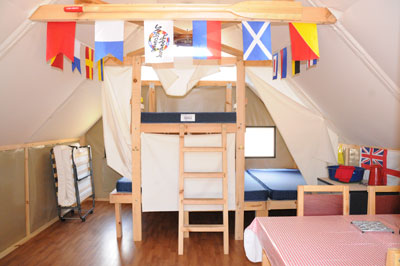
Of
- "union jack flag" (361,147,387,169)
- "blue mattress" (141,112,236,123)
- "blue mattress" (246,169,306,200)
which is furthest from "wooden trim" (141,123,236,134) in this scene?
"union jack flag" (361,147,387,169)

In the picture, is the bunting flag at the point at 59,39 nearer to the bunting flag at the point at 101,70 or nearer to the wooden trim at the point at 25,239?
the bunting flag at the point at 101,70

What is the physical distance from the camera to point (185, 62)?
3.21m

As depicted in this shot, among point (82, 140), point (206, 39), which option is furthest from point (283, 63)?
point (82, 140)

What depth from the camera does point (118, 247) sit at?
305cm

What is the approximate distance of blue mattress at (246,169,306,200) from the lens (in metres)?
3.31

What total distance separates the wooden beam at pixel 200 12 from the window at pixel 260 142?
123 inches

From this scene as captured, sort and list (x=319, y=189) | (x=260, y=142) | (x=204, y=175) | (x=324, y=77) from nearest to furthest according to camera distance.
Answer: (x=319, y=189) < (x=324, y=77) < (x=204, y=175) < (x=260, y=142)

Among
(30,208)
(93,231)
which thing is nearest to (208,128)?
(93,231)

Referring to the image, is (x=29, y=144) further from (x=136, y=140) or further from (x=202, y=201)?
(x=202, y=201)

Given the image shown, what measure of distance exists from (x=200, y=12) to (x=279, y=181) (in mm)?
2654

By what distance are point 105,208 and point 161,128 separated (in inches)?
87.8

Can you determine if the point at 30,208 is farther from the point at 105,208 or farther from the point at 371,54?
the point at 371,54

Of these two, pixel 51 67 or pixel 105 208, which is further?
pixel 105 208

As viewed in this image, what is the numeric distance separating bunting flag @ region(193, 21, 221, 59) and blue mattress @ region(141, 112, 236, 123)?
993 mm
